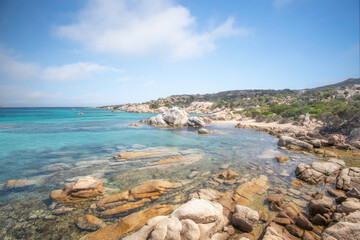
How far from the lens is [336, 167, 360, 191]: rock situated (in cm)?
881

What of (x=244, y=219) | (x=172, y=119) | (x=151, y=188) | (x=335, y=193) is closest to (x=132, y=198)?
(x=151, y=188)

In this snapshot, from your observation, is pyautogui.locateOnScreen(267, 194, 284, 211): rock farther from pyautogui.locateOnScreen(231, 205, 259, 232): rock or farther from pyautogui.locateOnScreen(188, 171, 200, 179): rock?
pyautogui.locateOnScreen(188, 171, 200, 179): rock

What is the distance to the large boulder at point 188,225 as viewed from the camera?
446 centimetres

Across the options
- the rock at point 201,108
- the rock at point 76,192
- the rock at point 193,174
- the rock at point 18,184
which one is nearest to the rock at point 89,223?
the rock at point 76,192

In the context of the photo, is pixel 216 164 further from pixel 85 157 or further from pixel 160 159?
pixel 85 157

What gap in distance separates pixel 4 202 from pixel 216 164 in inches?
481

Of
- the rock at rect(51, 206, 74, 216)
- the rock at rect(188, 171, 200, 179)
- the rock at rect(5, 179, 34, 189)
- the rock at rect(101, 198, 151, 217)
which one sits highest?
the rock at rect(5, 179, 34, 189)

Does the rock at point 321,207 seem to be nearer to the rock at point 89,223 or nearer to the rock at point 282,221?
the rock at point 282,221

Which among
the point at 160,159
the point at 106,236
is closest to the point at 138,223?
the point at 106,236

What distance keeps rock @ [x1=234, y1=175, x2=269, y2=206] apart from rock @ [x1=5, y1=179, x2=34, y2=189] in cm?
1135

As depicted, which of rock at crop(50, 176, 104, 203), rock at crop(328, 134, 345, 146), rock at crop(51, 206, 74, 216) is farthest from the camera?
rock at crop(328, 134, 345, 146)

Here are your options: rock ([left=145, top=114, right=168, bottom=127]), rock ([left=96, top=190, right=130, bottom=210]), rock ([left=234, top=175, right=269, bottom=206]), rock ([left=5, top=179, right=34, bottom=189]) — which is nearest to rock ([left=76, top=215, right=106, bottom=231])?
rock ([left=96, top=190, right=130, bottom=210])

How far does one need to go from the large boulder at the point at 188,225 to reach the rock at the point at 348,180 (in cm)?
785

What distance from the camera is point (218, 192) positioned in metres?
8.20
